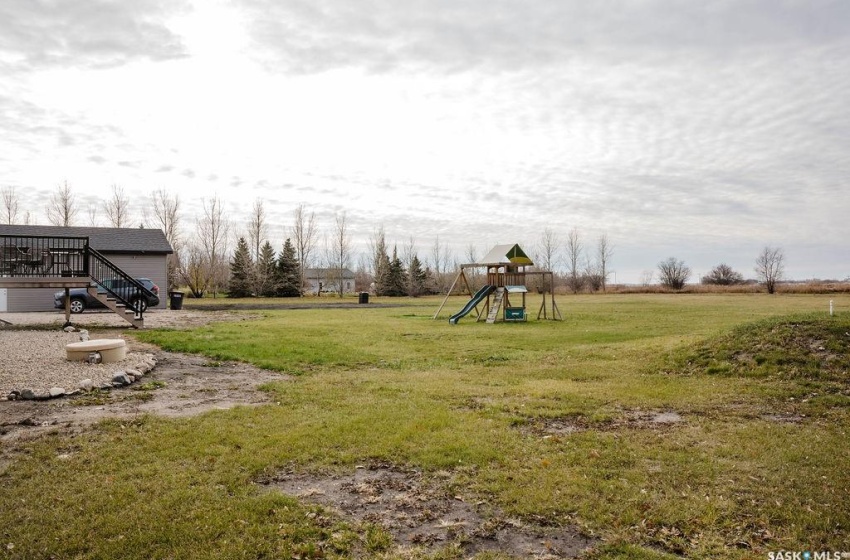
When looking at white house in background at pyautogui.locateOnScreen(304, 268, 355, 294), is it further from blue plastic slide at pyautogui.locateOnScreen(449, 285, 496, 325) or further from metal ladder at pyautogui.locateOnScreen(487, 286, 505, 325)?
metal ladder at pyautogui.locateOnScreen(487, 286, 505, 325)

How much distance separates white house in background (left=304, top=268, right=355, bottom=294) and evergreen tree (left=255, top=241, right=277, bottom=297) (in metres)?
7.70

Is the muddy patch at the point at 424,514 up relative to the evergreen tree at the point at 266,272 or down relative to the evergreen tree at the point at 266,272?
down

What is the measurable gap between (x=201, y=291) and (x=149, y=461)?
168 feet

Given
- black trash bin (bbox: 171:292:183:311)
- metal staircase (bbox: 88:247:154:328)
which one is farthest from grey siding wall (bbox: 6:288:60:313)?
metal staircase (bbox: 88:247:154:328)

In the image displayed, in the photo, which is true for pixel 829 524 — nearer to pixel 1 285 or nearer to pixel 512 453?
pixel 512 453

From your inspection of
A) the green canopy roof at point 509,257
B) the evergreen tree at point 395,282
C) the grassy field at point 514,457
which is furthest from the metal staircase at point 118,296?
the evergreen tree at point 395,282

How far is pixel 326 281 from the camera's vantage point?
231 feet

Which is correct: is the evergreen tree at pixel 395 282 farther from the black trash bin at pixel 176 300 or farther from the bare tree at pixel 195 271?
the black trash bin at pixel 176 300

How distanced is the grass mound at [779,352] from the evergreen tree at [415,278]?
174ft

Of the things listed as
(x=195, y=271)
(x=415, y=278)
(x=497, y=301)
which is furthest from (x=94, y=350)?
(x=415, y=278)

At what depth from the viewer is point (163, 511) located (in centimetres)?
430

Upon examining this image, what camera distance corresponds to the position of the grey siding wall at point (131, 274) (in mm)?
27513

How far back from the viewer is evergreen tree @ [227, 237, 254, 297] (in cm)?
5462

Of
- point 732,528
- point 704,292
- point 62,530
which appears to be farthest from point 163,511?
point 704,292
